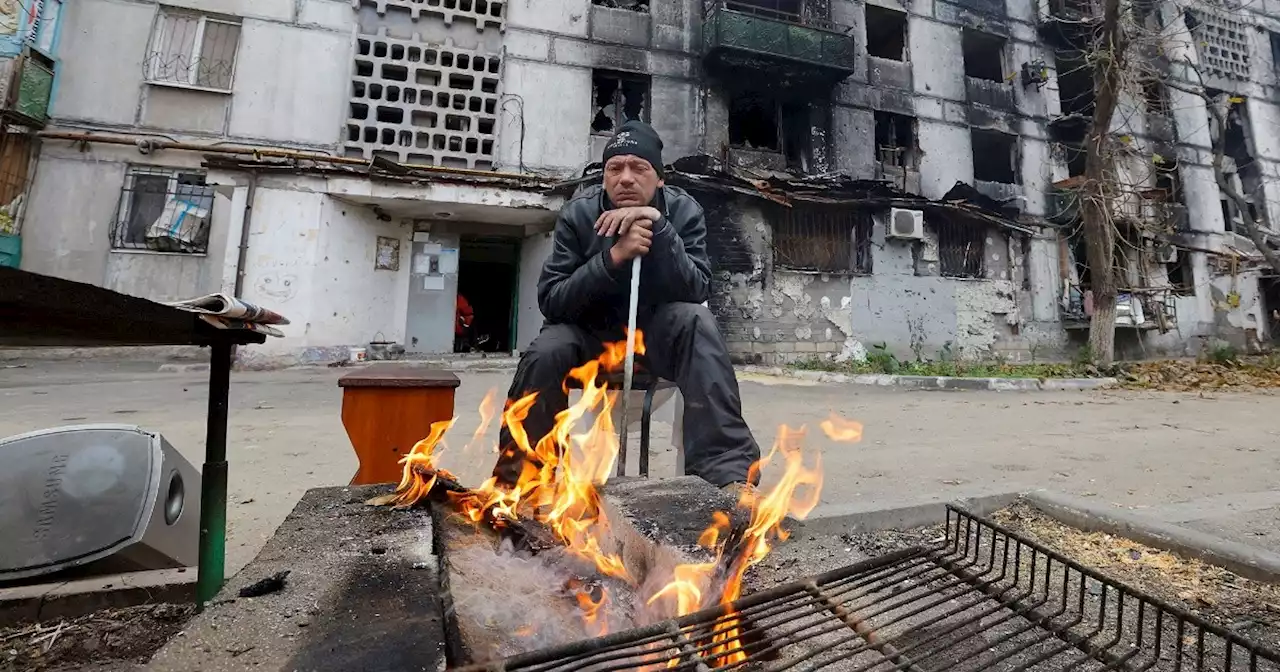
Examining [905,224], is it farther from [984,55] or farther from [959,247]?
[984,55]

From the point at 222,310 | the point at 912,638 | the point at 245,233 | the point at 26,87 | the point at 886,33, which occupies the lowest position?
the point at 912,638

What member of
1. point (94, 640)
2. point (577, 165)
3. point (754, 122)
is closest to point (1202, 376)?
point (754, 122)

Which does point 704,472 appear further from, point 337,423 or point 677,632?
point 337,423

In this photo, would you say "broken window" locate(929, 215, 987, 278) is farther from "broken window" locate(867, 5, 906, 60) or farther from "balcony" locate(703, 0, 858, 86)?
"broken window" locate(867, 5, 906, 60)

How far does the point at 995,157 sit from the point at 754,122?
7909mm

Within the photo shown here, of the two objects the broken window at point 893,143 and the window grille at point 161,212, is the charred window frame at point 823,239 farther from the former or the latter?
the window grille at point 161,212

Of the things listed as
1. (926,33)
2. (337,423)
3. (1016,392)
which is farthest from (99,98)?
(926,33)

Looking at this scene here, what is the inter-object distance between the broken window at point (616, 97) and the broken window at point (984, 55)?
996 centimetres

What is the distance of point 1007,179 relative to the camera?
54.0ft

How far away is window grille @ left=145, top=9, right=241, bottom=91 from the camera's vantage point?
10906mm

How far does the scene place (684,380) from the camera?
228 cm

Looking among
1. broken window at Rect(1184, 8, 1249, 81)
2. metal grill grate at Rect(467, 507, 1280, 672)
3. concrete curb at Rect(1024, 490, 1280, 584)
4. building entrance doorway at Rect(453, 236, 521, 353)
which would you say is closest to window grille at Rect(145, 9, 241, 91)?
building entrance doorway at Rect(453, 236, 521, 353)

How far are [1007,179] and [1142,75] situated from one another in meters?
3.85

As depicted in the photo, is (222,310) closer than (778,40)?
Yes
